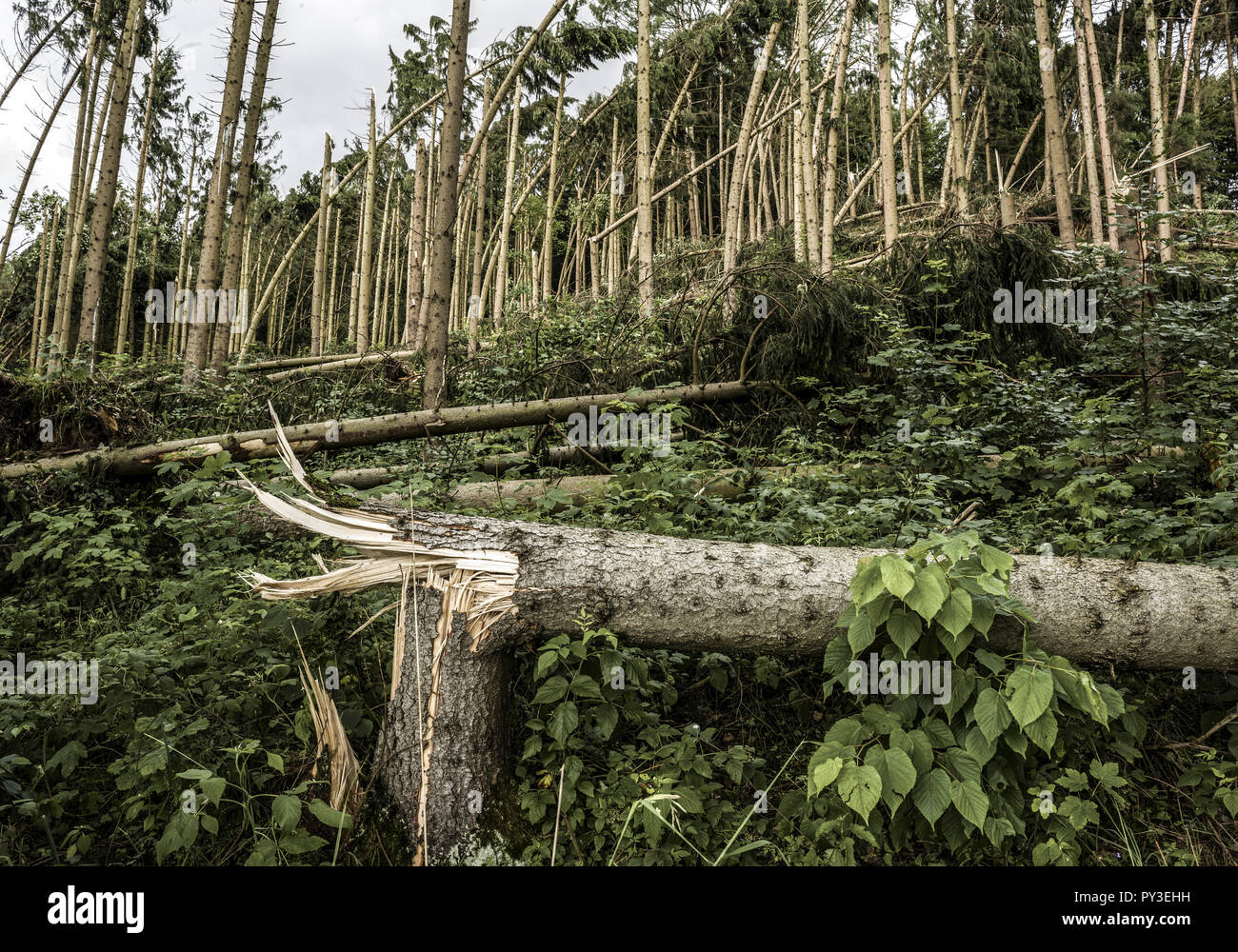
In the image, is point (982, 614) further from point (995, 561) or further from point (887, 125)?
point (887, 125)

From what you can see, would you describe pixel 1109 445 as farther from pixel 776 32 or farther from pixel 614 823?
pixel 776 32

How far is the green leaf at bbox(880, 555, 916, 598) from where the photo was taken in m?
2.47

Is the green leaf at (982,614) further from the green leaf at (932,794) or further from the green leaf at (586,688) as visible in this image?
the green leaf at (586,688)

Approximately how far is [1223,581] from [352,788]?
12.7 feet

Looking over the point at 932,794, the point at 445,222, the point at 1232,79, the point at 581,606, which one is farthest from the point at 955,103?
the point at 1232,79

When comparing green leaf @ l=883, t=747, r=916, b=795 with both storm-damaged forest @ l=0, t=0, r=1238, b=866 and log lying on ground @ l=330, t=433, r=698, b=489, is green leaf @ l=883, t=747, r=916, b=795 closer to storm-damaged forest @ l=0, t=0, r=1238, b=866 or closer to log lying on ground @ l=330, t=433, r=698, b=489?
storm-damaged forest @ l=0, t=0, r=1238, b=866

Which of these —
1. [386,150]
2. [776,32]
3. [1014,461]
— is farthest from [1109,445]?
[386,150]

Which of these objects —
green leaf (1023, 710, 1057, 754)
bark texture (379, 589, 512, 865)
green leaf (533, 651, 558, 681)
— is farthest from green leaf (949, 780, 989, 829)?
bark texture (379, 589, 512, 865)

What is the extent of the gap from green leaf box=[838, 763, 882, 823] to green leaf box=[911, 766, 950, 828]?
171 mm

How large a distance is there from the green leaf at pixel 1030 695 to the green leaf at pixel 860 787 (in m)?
0.55

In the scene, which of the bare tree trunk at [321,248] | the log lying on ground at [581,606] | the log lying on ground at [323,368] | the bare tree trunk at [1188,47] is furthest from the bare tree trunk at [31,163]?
the bare tree trunk at [1188,47]

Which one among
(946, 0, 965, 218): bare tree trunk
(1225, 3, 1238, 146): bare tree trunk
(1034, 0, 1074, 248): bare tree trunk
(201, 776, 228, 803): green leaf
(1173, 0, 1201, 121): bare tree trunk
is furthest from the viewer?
(1225, 3, 1238, 146): bare tree trunk

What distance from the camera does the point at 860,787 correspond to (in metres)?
2.44

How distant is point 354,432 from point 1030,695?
18.8ft
